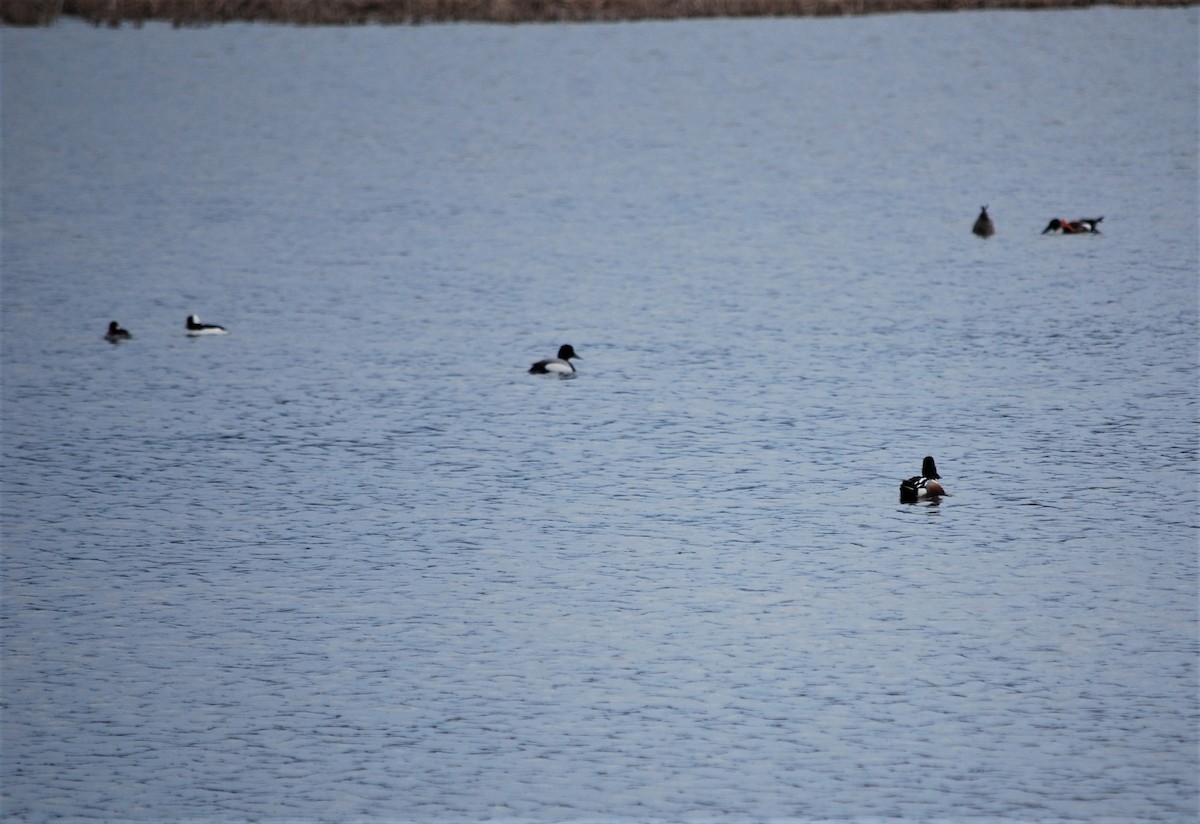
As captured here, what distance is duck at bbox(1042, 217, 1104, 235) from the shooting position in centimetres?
3584

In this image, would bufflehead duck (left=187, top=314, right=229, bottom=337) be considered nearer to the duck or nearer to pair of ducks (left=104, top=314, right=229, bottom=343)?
pair of ducks (left=104, top=314, right=229, bottom=343)

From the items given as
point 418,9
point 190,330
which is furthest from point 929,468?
point 418,9

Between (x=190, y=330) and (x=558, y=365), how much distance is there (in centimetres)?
734

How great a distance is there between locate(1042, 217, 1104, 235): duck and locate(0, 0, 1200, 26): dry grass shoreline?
3317cm

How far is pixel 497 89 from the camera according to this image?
63438 millimetres

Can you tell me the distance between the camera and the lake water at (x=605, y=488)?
1409 centimetres

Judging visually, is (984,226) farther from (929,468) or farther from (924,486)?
(924,486)

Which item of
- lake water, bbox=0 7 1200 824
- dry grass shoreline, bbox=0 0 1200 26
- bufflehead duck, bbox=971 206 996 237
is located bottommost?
lake water, bbox=0 7 1200 824

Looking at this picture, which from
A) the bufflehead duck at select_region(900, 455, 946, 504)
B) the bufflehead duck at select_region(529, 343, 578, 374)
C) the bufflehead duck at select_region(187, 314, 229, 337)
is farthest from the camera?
the bufflehead duck at select_region(187, 314, 229, 337)

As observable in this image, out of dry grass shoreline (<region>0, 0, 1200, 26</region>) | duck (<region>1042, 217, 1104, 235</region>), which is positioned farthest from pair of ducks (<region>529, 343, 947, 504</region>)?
dry grass shoreline (<region>0, 0, 1200, 26</region>)

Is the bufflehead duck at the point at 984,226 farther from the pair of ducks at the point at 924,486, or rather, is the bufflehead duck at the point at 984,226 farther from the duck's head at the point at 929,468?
the duck's head at the point at 929,468

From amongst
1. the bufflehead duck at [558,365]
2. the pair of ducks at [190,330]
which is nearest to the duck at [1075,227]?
the bufflehead duck at [558,365]

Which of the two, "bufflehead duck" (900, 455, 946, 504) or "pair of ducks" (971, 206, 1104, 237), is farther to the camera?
"pair of ducks" (971, 206, 1104, 237)

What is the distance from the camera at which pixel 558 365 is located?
87.9 ft
